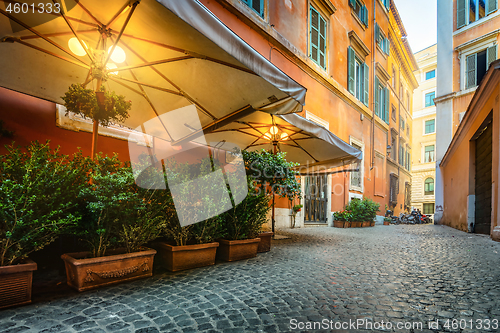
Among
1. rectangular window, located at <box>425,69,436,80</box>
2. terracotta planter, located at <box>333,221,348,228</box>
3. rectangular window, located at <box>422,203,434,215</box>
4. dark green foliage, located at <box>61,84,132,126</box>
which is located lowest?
rectangular window, located at <box>422,203,434,215</box>

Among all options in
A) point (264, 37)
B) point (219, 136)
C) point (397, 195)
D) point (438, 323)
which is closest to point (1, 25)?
point (219, 136)

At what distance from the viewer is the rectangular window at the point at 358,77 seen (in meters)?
11.5

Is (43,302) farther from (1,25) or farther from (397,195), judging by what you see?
(397,195)

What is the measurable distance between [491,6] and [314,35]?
8.98 meters

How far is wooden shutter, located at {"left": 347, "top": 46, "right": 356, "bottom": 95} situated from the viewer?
37.3 feet

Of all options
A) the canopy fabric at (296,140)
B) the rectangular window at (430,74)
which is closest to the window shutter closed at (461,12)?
the canopy fabric at (296,140)

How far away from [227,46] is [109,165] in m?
1.56

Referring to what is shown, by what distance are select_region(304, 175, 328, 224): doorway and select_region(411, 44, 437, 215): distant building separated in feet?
75.0

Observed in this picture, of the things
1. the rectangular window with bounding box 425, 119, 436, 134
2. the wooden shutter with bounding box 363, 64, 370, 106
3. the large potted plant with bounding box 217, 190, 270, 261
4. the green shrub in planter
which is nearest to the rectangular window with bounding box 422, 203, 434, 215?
the rectangular window with bounding box 425, 119, 436, 134

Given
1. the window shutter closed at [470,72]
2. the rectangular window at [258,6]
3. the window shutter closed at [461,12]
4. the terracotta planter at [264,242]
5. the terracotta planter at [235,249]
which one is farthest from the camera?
the window shutter closed at [461,12]

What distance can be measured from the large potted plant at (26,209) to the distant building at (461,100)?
9.60 metres

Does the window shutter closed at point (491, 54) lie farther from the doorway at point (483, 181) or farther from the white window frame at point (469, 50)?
the doorway at point (483, 181)

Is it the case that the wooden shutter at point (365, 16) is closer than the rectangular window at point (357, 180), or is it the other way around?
the rectangular window at point (357, 180)

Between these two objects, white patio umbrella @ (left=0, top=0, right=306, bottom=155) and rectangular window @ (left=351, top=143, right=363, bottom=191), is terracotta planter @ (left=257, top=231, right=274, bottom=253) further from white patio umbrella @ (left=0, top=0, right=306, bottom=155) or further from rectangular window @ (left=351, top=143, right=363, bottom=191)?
rectangular window @ (left=351, top=143, right=363, bottom=191)
